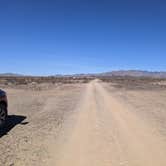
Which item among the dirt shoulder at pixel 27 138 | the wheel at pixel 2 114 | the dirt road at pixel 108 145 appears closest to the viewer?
the dirt road at pixel 108 145

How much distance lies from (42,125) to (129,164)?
5361 millimetres

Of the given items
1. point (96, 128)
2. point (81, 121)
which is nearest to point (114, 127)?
point (96, 128)

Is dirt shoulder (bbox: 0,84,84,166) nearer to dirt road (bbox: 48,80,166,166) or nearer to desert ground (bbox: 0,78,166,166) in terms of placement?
desert ground (bbox: 0,78,166,166)

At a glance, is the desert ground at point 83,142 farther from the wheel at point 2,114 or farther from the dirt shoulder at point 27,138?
the wheel at point 2,114

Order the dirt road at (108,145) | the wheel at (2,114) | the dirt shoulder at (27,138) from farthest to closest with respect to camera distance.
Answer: the wheel at (2,114), the dirt shoulder at (27,138), the dirt road at (108,145)

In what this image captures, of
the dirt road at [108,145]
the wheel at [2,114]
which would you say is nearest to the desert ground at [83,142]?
the dirt road at [108,145]

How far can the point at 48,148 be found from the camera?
7645mm

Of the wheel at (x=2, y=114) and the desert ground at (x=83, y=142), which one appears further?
the wheel at (x=2, y=114)

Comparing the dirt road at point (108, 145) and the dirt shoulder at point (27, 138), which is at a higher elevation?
the dirt road at point (108, 145)

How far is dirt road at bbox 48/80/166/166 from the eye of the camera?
6582 mm

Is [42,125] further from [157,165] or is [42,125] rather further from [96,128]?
[157,165]

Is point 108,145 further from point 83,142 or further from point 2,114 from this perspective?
point 2,114

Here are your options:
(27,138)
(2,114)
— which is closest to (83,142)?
(27,138)

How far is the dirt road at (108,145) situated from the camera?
658 centimetres
